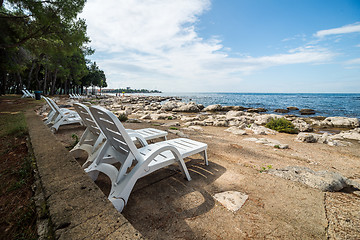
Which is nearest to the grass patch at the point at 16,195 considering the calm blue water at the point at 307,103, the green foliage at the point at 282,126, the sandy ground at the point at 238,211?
the sandy ground at the point at 238,211

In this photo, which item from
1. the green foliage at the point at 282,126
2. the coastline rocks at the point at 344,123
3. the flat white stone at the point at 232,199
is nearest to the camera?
the flat white stone at the point at 232,199

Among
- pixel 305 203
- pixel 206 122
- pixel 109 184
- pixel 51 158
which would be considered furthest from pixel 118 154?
pixel 206 122

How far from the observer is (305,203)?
7.43 feet

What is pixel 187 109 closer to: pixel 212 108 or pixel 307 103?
pixel 212 108

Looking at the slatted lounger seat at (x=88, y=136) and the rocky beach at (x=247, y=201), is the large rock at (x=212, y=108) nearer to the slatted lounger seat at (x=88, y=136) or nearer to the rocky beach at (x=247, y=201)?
the rocky beach at (x=247, y=201)

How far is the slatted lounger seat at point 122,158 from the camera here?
1999mm

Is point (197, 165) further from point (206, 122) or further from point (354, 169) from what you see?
point (206, 122)

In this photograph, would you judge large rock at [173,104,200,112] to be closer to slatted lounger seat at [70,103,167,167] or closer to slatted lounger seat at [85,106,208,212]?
slatted lounger seat at [70,103,167,167]

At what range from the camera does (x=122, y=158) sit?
8.00ft

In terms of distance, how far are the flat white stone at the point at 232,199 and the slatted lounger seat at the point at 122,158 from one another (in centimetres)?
62

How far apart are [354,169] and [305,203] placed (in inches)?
104

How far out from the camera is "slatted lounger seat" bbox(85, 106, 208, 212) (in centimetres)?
200

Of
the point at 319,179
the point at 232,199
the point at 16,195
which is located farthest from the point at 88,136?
the point at 319,179

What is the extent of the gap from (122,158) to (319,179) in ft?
10.8
